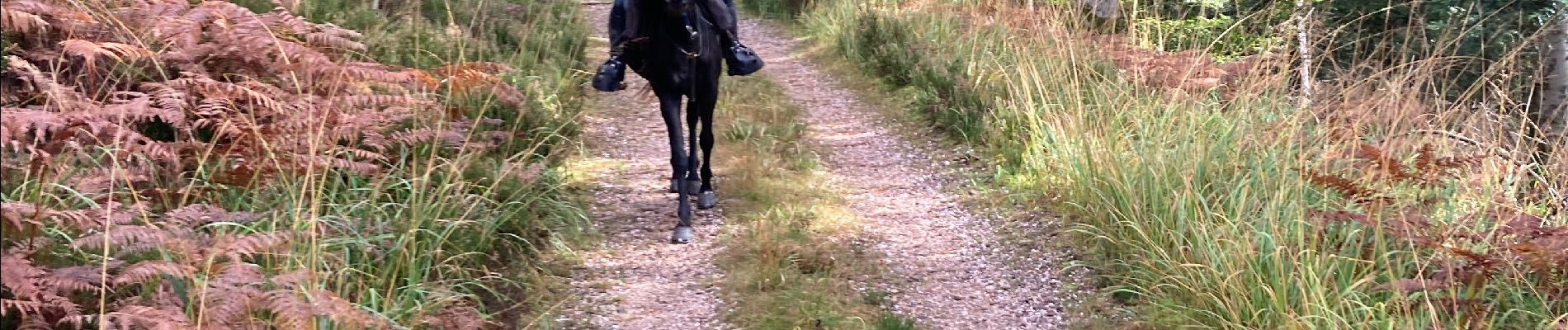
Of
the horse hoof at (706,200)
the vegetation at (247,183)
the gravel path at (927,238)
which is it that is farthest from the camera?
the horse hoof at (706,200)

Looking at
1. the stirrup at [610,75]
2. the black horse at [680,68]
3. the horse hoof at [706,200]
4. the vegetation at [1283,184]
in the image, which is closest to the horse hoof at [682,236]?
the black horse at [680,68]

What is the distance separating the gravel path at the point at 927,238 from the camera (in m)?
4.65

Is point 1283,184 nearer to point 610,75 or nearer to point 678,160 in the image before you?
point 678,160

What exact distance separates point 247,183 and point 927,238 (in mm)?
3199

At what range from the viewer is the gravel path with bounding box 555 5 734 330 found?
14.7 ft

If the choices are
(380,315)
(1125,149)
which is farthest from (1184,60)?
(380,315)

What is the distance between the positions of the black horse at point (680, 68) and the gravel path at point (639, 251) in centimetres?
16

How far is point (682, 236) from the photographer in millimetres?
5410

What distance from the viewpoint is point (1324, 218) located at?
13.3ft

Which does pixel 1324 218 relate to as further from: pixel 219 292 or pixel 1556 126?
pixel 1556 126

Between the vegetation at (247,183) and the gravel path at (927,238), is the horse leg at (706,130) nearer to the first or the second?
the vegetation at (247,183)

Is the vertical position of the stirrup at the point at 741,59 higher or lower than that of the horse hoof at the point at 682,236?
higher

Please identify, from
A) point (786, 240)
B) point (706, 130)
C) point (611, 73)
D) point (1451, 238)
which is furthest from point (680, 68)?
point (1451, 238)

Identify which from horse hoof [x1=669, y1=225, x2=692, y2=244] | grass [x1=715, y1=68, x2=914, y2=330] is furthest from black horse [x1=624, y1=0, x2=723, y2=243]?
grass [x1=715, y1=68, x2=914, y2=330]
